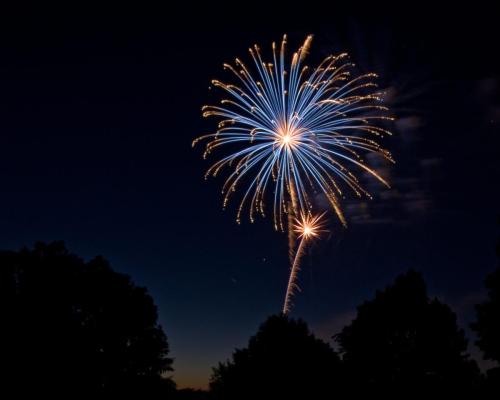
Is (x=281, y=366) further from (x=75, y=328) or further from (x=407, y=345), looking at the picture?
(x=75, y=328)

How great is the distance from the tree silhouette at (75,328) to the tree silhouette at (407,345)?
14.4m

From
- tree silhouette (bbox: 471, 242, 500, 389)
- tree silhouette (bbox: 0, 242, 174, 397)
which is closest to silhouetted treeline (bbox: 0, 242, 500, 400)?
tree silhouette (bbox: 0, 242, 174, 397)

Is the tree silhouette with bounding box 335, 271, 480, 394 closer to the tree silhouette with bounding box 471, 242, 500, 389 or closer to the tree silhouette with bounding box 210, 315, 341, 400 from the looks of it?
the tree silhouette with bounding box 210, 315, 341, 400

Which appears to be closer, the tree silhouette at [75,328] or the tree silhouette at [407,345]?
the tree silhouette at [75,328]

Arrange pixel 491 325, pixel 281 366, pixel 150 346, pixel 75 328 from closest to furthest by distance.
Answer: pixel 491 325 < pixel 75 328 < pixel 150 346 < pixel 281 366

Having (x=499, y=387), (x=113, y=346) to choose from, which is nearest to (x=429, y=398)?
(x=499, y=387)

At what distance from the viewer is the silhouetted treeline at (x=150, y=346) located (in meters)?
36.5

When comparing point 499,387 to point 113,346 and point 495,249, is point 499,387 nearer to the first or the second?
point 495,249

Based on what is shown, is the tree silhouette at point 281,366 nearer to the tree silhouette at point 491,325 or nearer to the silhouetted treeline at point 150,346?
the silhouetted treeline at point 150,346

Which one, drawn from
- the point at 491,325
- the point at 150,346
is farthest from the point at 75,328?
the point at 491,325

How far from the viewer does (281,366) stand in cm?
4453

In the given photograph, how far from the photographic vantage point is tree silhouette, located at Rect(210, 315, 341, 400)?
42.8 metres

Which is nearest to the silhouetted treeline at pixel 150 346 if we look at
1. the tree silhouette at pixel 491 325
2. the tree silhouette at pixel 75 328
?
the tree silhouette at pixel 75 328

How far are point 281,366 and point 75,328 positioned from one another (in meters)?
16.0
